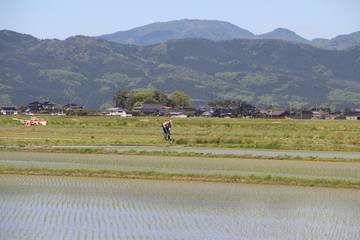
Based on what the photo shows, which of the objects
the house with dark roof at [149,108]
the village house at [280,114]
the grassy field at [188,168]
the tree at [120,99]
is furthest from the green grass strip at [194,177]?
the tree at [120,99]

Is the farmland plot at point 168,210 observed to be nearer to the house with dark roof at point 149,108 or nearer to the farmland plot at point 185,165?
the farmland plot at point 185,165

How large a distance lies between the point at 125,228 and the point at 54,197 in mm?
4204

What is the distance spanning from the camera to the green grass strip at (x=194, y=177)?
67.7ft

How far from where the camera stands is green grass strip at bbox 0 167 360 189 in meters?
20.6

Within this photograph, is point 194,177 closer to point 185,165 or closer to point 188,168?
point 188,168

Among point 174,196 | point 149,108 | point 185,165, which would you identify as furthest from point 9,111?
point 174,196

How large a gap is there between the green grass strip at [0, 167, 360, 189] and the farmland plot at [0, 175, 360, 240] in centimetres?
60

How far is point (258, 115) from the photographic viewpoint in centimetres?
15625

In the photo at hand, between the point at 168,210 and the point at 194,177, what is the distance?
5.39 metres

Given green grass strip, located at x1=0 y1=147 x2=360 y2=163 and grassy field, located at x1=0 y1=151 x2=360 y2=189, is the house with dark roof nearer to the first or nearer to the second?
green grass strip, located at x1=0 y1=147 x2=360 y2=163

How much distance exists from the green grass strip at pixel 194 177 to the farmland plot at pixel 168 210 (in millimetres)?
602

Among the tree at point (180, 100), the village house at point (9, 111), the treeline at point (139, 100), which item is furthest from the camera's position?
the tree at point (180, 100)

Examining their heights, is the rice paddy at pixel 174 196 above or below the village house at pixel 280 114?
above

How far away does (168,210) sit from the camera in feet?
52.1
